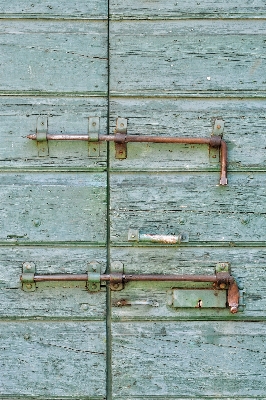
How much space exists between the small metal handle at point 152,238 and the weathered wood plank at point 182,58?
0.40 m

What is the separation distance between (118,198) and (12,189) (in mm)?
301

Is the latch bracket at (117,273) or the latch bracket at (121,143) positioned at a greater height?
the latch bracket at (121,143)

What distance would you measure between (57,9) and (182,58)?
0.39m

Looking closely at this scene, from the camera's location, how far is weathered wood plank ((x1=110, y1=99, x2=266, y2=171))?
1.90m

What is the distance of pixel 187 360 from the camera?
6.15 ft

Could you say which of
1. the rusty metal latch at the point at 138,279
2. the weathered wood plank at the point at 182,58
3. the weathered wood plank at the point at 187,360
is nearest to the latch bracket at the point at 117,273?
the rusty metal latch at the point at 138,279

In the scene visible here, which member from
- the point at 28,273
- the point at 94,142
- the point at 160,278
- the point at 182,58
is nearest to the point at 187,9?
the point at 182,58

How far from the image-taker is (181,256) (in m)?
1.88

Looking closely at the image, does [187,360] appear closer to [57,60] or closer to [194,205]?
[194,205]

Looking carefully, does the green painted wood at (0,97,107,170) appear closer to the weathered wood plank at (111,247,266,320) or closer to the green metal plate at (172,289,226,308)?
the weathered wood plank at (111,247,266,320)

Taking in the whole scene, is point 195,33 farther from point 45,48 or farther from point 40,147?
point 40,147

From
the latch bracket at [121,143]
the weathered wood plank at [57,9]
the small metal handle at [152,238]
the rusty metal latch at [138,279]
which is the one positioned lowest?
the rusty metal latch at [138,279]

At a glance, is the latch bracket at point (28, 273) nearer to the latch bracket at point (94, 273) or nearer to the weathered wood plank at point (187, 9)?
the latch bracket at point (94, 273)

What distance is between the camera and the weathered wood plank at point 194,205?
1889 millimetres
